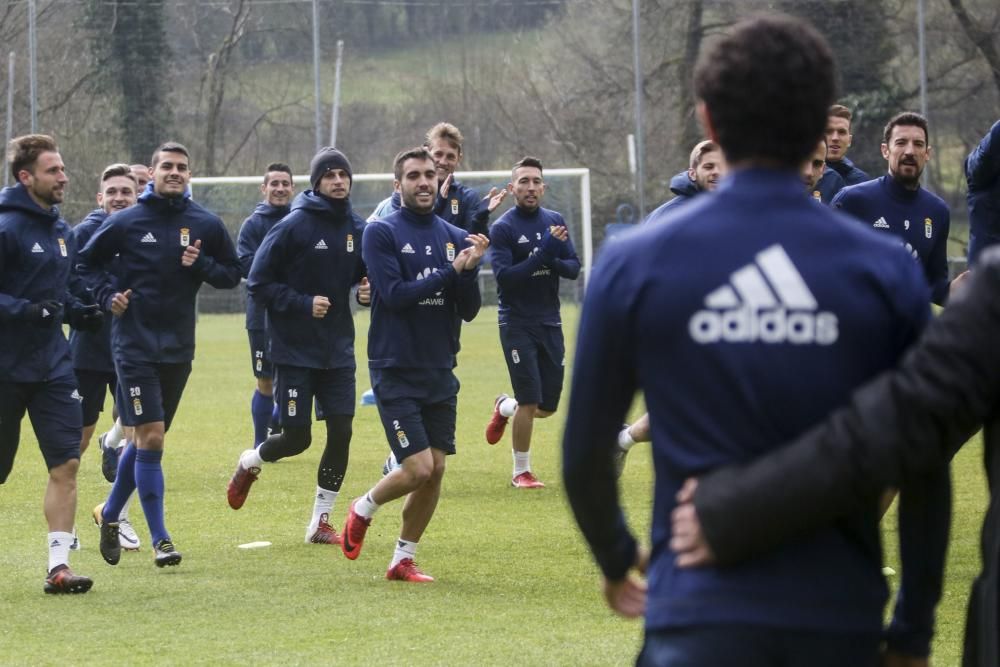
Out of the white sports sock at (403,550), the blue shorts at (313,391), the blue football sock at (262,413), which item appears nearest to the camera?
the white sports sock at (403,550)

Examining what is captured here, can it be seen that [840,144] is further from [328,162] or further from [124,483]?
[124,483]

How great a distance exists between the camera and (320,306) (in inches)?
347

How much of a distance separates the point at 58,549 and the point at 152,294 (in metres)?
1.64

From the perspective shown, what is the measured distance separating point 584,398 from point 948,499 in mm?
650

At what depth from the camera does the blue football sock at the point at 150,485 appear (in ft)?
27.3

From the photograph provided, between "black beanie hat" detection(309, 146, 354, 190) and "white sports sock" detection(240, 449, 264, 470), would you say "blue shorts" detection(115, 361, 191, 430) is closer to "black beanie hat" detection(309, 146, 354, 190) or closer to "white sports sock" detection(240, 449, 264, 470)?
"white sports sock" detection(240, 449, 264, 470)

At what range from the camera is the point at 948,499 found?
2617 millimetres

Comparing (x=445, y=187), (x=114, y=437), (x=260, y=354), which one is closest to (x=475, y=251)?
(x=445, y=187)

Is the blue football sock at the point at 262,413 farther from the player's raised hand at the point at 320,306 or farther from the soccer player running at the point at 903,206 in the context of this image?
the soccer player running at the point at 903,206

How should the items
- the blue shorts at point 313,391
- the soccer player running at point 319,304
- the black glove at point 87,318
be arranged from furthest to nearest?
the blue shorts at point 313,391 < the soccer player running at point 319,304 < the black glove at point 87,318

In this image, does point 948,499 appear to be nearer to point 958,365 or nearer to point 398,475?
point 958,365

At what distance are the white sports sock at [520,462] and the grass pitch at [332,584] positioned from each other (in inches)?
7.6

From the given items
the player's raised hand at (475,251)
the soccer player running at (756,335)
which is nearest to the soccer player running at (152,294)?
the player's raised hand at (475,251)

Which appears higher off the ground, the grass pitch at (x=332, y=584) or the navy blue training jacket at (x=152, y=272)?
the navy blue training jacket at (x=152, y=272)
